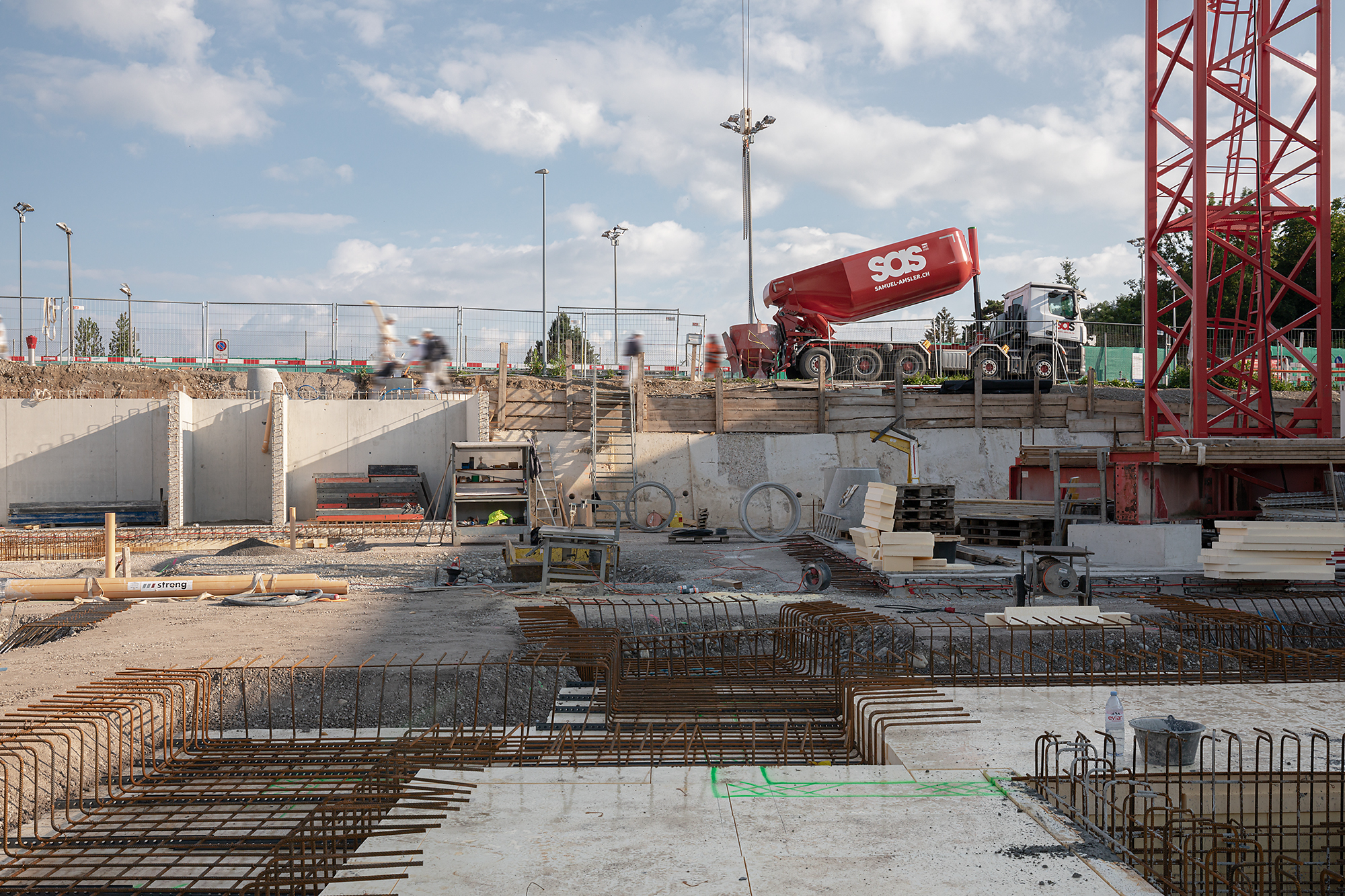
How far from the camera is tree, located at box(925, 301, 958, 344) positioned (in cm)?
2721

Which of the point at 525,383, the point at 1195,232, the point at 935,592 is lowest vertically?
the point at 935,592

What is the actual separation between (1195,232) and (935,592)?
9084 mm

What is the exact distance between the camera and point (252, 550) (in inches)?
668

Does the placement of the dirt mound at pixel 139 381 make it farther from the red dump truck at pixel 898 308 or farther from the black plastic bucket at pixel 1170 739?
the black plastic bucket at pixel 1170 739

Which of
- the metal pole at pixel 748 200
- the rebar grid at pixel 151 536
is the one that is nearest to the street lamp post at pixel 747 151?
the metal pole at pixel 748 200

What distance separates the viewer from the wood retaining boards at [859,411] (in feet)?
79.6

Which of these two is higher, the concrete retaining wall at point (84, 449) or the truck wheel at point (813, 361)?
the truck wheel at point (813, 361)

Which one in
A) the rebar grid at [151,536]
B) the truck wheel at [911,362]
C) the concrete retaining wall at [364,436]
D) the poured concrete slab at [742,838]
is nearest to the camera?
the poured concrete slab at [742,838]

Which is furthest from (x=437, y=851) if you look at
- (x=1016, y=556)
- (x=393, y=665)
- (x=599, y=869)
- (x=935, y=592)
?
(x=1016, y=556)

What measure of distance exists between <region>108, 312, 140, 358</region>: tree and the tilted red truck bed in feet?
71.1

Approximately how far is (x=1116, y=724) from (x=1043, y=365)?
21.6m

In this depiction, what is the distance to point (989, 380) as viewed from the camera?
81.3 ft

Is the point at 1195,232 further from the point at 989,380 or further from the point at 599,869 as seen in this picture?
the point at 599,869

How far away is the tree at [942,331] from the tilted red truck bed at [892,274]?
8.35 ft
